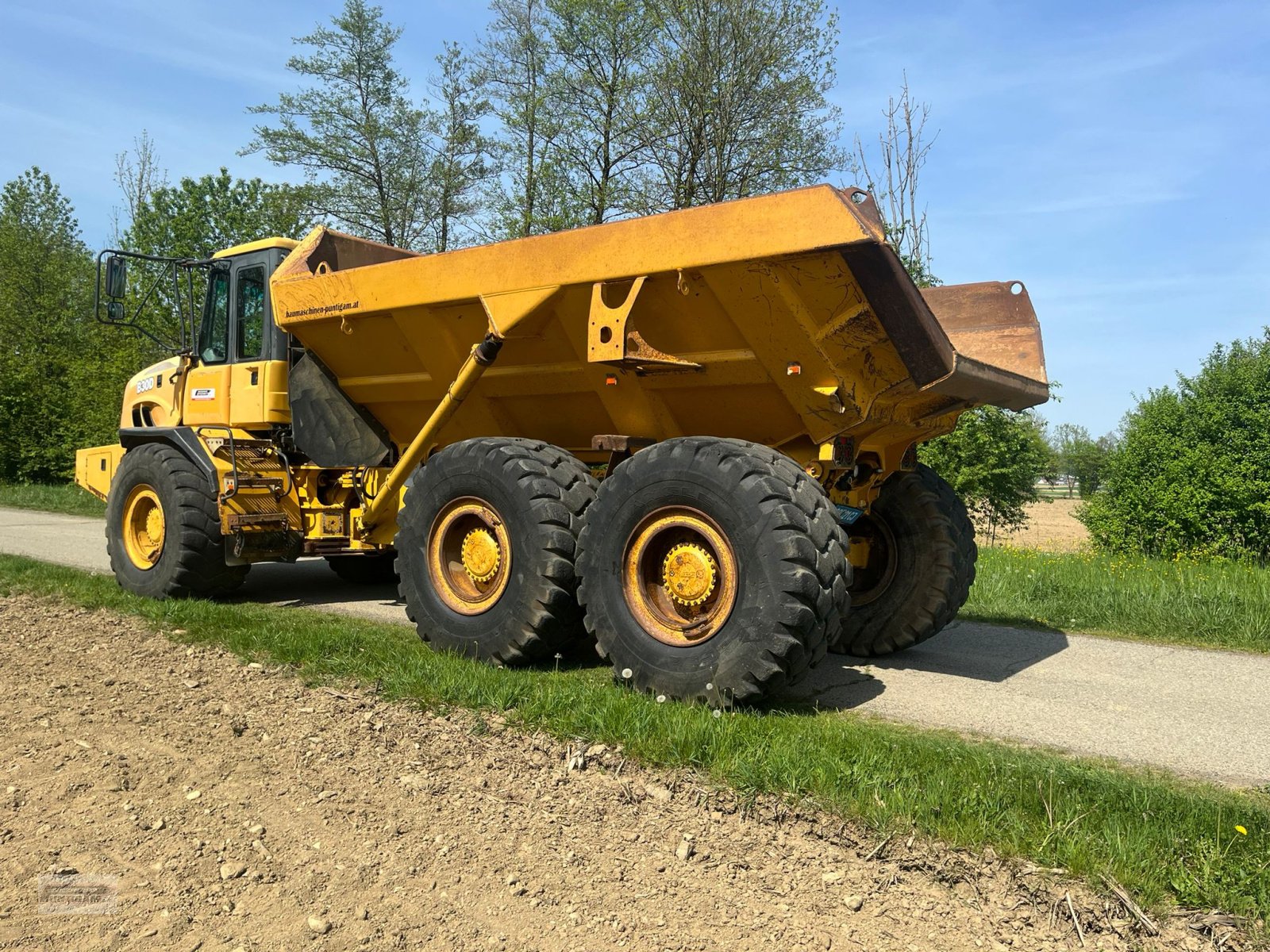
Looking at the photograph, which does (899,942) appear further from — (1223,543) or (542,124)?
(542,124)

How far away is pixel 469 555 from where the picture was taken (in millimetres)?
5672

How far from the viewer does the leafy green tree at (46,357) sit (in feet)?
75.4

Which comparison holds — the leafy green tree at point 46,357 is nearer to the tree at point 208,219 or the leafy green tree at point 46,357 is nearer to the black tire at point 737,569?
the tree at point 208,219

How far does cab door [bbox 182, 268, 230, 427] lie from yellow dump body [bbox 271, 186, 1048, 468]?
149 centimetres

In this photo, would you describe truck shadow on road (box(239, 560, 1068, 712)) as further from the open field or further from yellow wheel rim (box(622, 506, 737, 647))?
the open field

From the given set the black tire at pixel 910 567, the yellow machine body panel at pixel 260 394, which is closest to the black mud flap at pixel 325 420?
the yellow machine body panel at pixel 260 394

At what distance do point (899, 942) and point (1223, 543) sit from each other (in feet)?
42.0

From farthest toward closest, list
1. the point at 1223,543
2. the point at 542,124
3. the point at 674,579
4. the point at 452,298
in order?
the point at 542,124 → the point at 1223,543 → the point at 452,298 → the point at 674,579

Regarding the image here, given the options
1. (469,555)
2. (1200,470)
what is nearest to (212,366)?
(469,555)

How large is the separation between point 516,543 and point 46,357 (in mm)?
25199

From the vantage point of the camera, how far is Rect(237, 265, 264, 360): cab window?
25.6 feet

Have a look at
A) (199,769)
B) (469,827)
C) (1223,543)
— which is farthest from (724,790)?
(1223,543)

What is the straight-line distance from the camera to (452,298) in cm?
595
